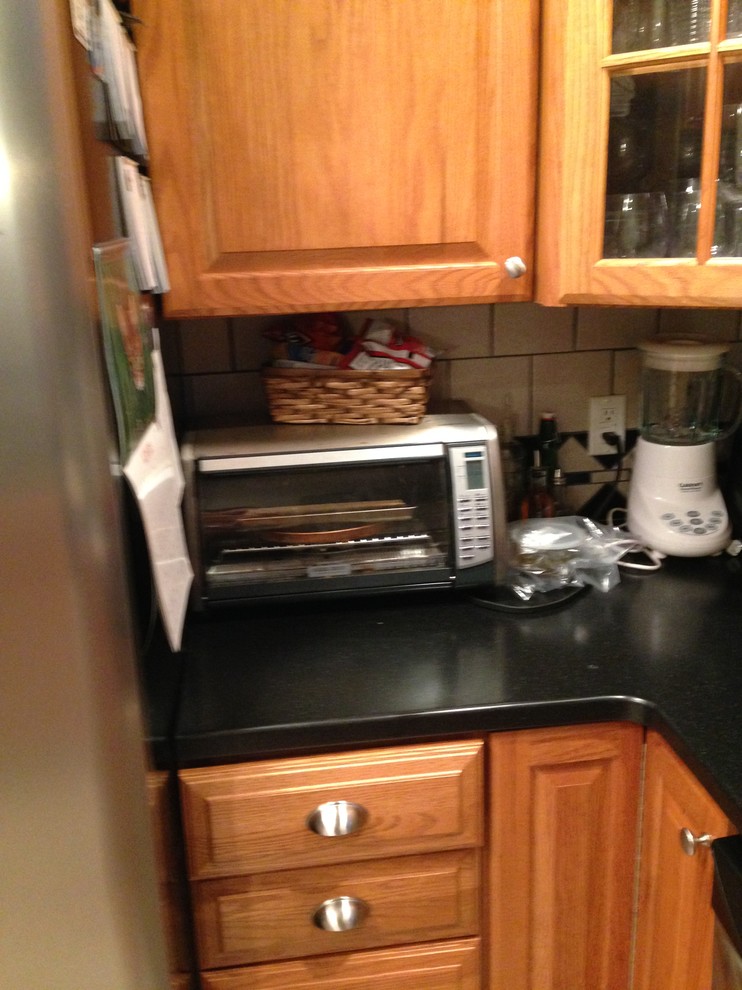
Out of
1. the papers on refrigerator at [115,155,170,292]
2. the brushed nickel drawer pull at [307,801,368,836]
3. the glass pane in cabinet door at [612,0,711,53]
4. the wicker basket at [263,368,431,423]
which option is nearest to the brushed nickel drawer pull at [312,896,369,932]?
the brushed nickel drawer pull at [307,801,368,836]

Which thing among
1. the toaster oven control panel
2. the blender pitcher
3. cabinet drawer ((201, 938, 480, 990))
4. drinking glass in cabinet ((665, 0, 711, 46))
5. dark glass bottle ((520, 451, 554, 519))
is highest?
drinking glass in cabinet ((665, 0, 711, 46))

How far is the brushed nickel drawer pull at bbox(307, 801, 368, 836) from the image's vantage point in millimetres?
996

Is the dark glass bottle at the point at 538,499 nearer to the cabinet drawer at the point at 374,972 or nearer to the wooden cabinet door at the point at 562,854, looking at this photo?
the wooden cabinet door at the point at 562,854

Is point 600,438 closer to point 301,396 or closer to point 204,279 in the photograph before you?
point 301,396

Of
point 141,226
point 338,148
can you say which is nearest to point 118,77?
point 141,226

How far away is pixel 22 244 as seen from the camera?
497mm

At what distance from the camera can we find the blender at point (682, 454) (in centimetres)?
136

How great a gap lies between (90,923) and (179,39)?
3.33 ft

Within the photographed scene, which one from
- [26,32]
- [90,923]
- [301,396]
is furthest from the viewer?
[301,396]

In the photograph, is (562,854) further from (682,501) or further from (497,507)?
(682,501)

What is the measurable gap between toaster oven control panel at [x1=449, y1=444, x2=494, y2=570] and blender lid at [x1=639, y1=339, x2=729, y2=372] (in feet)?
1.23

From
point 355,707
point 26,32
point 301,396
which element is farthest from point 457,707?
point 26,32

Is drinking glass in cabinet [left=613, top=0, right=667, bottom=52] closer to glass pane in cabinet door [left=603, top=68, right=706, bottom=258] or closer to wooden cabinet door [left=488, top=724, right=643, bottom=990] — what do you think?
glass pane in cabinet door [left=603, top=68, right=706, bottom=258]

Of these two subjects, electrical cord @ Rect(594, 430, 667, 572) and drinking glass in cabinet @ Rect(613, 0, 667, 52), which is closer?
drinking glass in cabinet @ Rect(613, 0, 667, 52)
